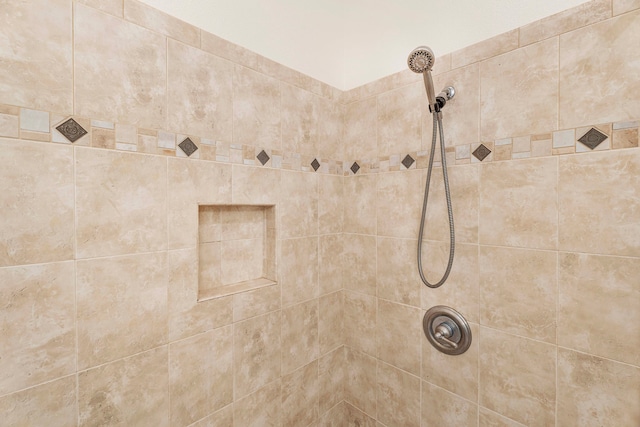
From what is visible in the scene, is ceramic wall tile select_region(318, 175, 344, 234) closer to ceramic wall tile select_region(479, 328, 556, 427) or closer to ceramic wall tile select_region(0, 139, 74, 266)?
ceramic wall tile select_region(479, 328, 556, 427)

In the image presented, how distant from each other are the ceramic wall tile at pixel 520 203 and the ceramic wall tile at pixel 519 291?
0.16 feet

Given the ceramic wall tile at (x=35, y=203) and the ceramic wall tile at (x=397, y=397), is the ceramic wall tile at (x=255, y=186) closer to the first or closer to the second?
the ceramic wall tile at (x=35, y=203)

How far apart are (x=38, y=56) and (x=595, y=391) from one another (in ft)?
6.47

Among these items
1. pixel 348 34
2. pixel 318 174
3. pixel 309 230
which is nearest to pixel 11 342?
pixel 309 230

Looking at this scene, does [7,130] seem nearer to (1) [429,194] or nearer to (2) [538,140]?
(1) [429,194]

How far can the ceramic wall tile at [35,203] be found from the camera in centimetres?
73

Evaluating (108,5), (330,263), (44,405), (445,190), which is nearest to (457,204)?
(445,190)

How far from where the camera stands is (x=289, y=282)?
1387 millimetres

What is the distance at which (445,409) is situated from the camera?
1.24 meters

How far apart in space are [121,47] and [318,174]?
3.09 ft

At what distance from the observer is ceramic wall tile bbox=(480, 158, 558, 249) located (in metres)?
0.99

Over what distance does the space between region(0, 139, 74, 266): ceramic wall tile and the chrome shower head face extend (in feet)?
3.83

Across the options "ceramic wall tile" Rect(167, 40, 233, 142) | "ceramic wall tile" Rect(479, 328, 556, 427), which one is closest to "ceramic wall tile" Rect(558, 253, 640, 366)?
"ceramic wall tile" Rect(479, 328, 556, 427)

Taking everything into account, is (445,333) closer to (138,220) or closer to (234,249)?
(234,249)
